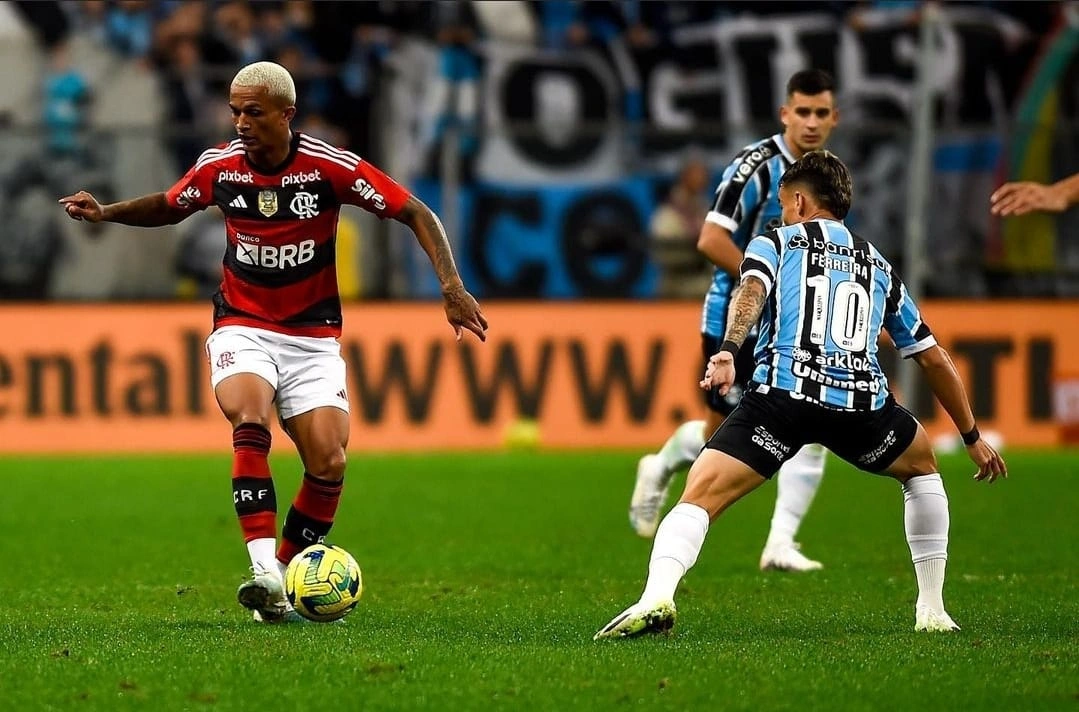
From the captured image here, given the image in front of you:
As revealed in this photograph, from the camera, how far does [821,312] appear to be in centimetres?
750

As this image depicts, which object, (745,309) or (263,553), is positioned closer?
(745,309)

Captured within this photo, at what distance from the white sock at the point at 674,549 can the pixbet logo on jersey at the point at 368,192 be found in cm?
199

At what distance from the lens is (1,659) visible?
6.99 metres

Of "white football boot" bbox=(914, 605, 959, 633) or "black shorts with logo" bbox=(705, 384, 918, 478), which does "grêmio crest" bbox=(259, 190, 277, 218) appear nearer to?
"black shorts with logo" bbox=(705, 384, 918, 478)

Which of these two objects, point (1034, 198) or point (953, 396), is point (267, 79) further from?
point (1034, 198)

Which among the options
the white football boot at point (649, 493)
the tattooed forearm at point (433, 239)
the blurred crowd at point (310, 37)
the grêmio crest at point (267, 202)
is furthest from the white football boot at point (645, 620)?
the blurred crowd at point (310, 37)

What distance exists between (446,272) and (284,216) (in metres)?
0.78

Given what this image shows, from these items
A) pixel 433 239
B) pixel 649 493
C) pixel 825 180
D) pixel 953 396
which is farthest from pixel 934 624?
pixel 649 493

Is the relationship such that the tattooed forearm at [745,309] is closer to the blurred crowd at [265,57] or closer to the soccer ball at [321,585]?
the soccer ball at [321,585]

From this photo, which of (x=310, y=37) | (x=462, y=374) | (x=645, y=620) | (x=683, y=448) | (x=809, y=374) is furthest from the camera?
(x=310, y=37)

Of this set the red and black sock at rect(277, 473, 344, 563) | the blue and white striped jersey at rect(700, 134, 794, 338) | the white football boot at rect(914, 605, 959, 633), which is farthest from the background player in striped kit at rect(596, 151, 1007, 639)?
the blue and white striped jersey at rect(700, 134, 794, 338)

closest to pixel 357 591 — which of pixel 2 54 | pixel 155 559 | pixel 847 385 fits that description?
pixel 847 385

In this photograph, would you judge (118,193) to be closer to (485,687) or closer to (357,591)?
(357,591)

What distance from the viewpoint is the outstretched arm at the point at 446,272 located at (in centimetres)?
807
